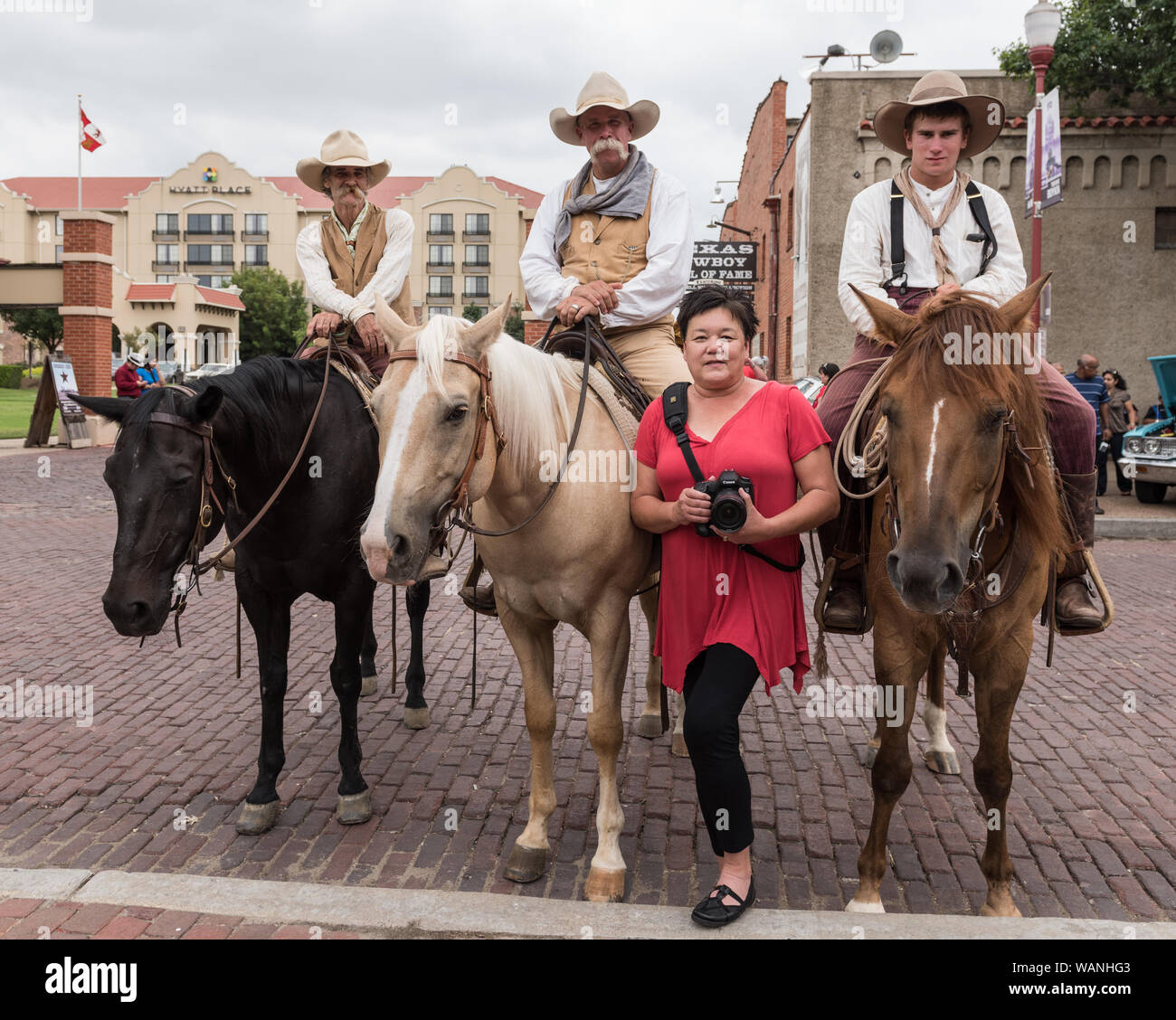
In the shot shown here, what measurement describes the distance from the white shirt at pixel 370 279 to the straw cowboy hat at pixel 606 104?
42.1 inches

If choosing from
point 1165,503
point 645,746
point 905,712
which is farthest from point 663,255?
point 1165,503

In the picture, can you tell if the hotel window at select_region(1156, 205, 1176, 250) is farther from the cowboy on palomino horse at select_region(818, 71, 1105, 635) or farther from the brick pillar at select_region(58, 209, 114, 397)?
the brick pillar at select_region(58, 209, 114, 397)

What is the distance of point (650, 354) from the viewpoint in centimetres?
468

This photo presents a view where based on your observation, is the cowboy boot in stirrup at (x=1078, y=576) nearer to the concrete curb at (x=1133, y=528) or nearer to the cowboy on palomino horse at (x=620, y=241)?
the cowboy on palomino horse at (x=620, y=241)

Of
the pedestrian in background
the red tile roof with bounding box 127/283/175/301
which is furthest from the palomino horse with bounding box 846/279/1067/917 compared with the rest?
the red tile roof with bounding box 127/283/175/301

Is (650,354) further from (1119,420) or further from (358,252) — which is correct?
(1119,420)

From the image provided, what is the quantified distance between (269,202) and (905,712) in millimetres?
88873

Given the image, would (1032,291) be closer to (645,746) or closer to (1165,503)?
(645,746)

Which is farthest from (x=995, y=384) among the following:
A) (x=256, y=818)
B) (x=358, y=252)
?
(x=358, y=252)

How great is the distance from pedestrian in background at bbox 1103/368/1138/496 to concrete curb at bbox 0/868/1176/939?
49.5ft

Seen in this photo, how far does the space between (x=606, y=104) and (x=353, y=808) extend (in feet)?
11.7

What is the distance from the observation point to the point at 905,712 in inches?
138

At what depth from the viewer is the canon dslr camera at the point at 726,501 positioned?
312 cm

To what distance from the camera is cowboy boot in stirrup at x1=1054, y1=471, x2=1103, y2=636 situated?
12.1 feet
